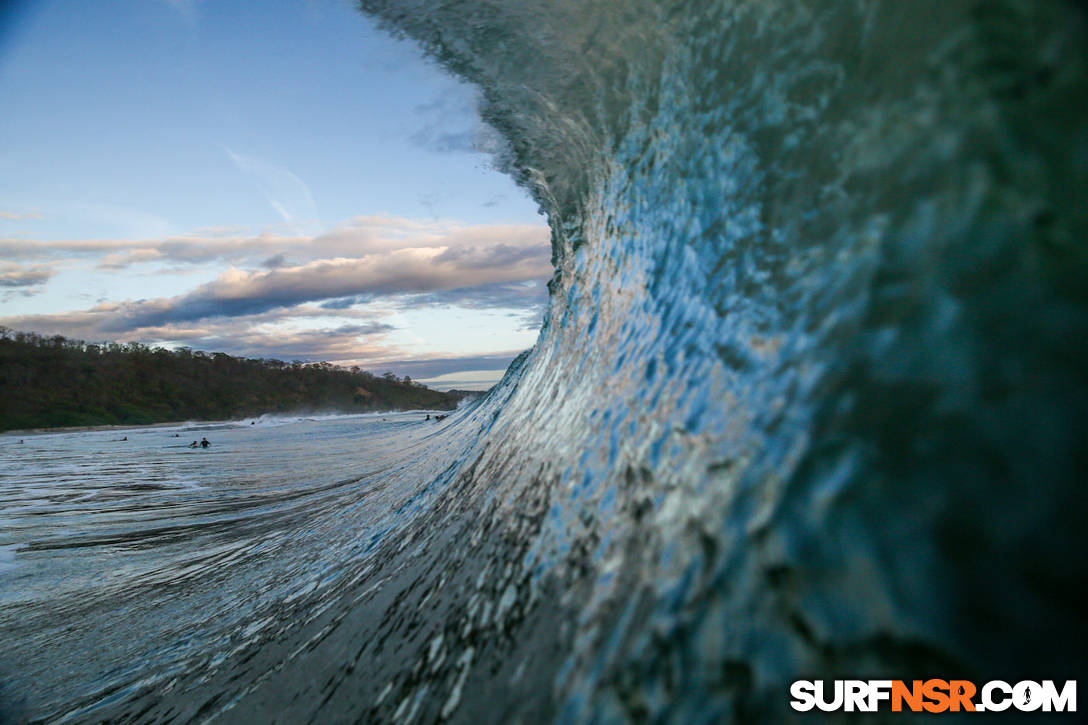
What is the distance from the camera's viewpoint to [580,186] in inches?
117

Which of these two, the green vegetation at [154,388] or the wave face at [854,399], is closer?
the wave face at [854,399]

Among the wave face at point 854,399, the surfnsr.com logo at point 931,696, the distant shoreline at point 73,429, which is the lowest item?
the distant shoreline at point 73,429

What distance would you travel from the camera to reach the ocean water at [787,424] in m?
0.50

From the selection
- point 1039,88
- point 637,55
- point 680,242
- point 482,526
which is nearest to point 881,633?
point 1039,88

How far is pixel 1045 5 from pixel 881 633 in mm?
655

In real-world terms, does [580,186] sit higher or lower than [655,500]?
higher

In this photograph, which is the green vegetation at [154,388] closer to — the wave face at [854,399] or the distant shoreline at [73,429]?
the distant shoreline at [73,429]

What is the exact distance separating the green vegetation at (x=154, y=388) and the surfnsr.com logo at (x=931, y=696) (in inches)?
1949

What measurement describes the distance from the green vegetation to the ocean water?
48.7 metres

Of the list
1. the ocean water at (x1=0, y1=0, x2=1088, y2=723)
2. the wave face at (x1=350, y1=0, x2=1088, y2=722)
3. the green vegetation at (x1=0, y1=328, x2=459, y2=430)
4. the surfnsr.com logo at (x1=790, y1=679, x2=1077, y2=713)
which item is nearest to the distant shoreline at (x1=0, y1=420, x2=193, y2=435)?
the green vegetation at (x1=0, y1=328, x2=459, y2=430)

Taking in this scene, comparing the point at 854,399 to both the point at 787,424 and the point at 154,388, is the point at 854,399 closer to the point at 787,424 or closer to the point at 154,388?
the point at 787,424

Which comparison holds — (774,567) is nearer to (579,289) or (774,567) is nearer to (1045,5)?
(1045,5)

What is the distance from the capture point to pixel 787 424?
68 cm

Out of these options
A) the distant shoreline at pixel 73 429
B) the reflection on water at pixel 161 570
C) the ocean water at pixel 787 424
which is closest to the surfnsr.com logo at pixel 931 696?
the ocean water at pixel 787 424
